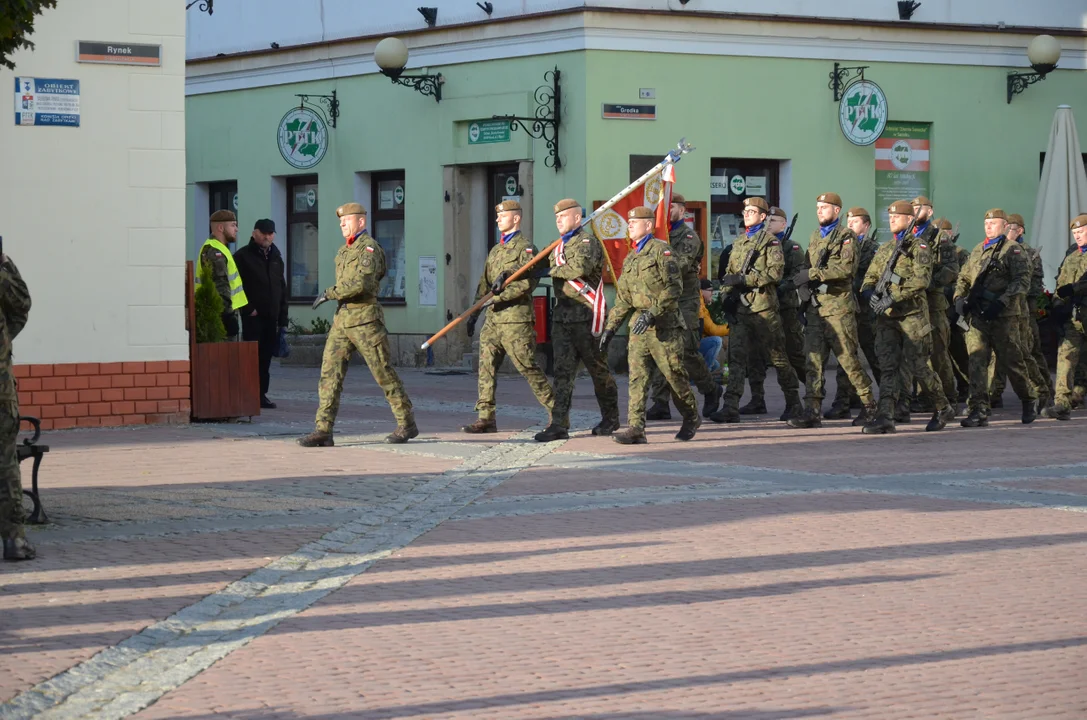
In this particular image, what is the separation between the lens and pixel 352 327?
13492 mm

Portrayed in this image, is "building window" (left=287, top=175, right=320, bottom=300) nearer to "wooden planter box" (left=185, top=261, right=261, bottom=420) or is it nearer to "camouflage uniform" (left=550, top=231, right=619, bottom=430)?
"wooden planter box" (left=185, top=261, right=261, bottom=420)

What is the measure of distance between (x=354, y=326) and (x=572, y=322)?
1.82 metres

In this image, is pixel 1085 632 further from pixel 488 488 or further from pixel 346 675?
pixel 488 488

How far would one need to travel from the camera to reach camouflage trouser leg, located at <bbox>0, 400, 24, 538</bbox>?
8352 mm

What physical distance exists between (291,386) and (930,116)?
32.7 feet

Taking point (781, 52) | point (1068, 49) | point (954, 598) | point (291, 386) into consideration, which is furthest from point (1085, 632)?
point (1068, 49)

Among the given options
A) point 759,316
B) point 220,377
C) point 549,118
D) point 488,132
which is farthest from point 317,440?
point 488,132

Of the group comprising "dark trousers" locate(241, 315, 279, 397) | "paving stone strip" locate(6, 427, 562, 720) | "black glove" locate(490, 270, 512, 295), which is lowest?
"paving stone strip" locate(6, 427, 562, 720)

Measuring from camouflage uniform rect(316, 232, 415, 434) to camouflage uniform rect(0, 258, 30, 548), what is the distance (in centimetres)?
483

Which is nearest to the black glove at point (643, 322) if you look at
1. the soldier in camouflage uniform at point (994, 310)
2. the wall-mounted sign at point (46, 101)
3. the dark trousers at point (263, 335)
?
the soldier in camouflage uniform at point (994, 310)

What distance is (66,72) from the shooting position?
579 inches

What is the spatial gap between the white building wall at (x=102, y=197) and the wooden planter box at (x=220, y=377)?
0.17 metres

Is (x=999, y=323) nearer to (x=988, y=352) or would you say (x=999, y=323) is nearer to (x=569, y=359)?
(x=988, y=352)

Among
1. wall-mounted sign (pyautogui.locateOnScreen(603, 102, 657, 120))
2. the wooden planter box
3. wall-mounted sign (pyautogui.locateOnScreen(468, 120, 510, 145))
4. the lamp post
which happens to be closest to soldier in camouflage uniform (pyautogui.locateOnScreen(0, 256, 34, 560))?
the wooden planter box
